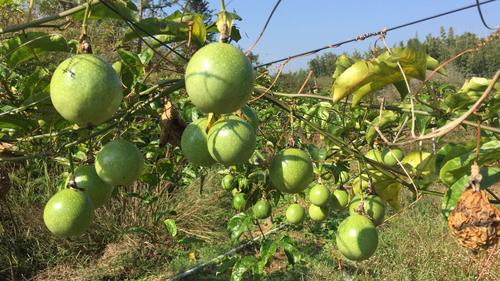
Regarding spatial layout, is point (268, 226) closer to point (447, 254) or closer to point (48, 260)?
point (447, 254)

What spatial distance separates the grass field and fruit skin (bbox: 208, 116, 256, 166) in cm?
333

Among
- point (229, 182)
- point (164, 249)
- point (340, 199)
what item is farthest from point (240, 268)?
point (164, 249)

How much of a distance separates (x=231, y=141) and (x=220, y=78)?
0.63 feet

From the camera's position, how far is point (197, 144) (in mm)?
1161

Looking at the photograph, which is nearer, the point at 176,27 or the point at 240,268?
the point at 176,27

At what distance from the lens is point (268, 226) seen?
6133 millimetres

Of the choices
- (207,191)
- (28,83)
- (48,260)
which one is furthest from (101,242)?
(28,83)

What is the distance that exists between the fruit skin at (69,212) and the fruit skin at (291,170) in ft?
1.59

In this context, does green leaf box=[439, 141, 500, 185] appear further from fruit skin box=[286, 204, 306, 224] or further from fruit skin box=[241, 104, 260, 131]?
fruit skin box=[286, 204, 306, 224]

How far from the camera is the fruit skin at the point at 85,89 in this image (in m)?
0.91

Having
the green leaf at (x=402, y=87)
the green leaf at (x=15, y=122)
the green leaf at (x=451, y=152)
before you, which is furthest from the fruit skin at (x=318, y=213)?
the green leaf at (x=15, y=122)

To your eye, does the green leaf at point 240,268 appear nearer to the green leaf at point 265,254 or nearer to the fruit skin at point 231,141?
the green leaf at point 265,254

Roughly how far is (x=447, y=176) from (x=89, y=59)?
89cm

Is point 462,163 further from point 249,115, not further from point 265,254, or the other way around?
point 265,254
